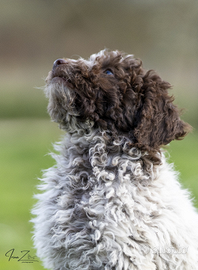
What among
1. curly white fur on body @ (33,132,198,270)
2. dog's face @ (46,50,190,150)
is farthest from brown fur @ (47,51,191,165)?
curly white fur on body @ (33,132,198,270)

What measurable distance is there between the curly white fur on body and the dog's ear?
0.42ft

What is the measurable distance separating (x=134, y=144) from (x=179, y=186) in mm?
601

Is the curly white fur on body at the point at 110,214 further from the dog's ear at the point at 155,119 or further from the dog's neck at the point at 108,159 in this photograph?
the dog's ear at the point at 155,119

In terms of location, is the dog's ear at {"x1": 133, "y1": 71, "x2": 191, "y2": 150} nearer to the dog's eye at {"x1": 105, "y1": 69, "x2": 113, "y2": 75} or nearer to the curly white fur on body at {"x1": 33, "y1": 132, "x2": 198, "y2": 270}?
the curly white fur on body at {"x1": 33, "y1": 132, "x2": 198, "y2": 270}

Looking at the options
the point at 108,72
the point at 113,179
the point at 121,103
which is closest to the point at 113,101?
the point at 121,103

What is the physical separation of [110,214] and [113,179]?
0.79 feet

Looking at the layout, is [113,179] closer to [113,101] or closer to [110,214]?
[110,214]

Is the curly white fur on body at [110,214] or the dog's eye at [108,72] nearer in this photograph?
the curly white fur on body at [110,214]

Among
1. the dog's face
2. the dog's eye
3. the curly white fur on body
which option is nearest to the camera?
the curly white fur on body

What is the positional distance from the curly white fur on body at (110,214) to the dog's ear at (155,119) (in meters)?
0.13

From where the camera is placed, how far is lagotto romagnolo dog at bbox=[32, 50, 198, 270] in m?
2.38

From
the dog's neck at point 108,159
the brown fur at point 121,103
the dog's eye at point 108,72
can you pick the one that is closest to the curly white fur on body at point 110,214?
the dog's neck at point 108,159

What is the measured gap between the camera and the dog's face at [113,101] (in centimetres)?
254

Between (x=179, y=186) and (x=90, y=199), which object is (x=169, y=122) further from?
(x=90, y=199)
